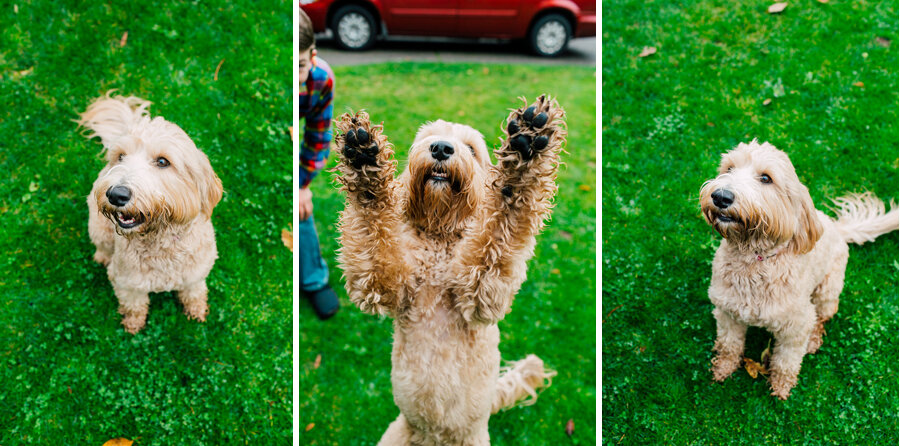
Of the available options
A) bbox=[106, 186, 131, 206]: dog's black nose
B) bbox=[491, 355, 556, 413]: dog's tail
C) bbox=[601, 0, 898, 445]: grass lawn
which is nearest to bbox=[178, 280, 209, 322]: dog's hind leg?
bbox=[106, 186, 131, 206]: dog's black nose

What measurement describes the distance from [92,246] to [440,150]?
2.96m

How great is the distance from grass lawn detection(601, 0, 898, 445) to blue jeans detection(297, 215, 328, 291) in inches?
76.6

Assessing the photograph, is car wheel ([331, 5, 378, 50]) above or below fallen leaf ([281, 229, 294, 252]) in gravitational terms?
above

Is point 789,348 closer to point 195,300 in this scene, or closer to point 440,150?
point 440,150

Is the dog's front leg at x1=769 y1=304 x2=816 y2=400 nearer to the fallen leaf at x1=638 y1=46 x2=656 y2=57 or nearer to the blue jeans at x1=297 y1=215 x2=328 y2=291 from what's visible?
the fallen leaf at x1=638 y1=46 x2=656 y2=57

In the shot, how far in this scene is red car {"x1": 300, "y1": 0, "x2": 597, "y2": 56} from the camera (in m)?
4.34

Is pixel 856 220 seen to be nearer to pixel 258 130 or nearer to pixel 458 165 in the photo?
pixel 458 165

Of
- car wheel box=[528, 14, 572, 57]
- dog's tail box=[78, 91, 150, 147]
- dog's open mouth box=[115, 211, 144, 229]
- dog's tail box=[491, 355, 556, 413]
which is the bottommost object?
dog's tail box=[491, 355, 556, 413]

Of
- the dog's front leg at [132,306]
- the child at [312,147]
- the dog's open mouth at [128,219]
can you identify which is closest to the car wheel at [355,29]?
the child at [312,147]

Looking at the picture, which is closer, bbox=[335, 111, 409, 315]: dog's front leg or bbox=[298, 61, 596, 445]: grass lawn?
bbox=[335, 111, 409, 315]: dog's front leg

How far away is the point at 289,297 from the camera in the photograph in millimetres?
3611

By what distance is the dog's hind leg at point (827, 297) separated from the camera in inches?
116

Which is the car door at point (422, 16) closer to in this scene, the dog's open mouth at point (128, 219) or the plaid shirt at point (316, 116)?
the plaid shirt at point (316, 116)

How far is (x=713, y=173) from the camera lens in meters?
3.41
